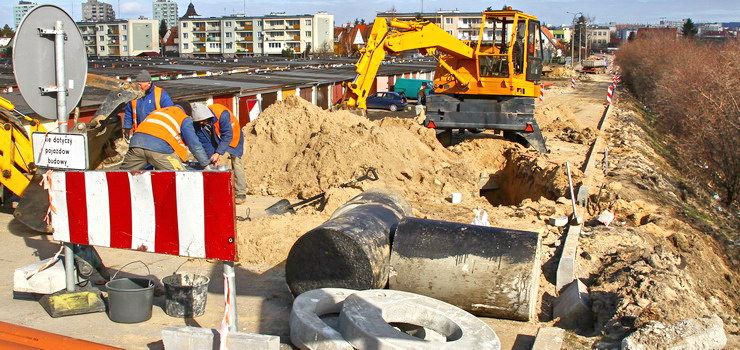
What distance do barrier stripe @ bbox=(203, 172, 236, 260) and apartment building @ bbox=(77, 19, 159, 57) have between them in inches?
4761

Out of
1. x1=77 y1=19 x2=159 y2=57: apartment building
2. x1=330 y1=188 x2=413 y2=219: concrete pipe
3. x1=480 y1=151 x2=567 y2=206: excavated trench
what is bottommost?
x1=480 y1=151 x2=567 y2=206: excavated trench

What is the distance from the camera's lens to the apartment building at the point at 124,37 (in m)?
121

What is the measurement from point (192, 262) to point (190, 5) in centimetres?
17130

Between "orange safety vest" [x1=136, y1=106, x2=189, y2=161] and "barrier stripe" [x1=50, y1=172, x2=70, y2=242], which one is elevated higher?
"orange safety vest" [x1=136, y1=106, x2=189, y2=161]

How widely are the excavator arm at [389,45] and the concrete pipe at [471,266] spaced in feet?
36.5

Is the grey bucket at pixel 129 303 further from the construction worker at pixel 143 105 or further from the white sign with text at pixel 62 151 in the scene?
the construction worker at pixel 143 105

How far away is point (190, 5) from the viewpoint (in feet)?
555

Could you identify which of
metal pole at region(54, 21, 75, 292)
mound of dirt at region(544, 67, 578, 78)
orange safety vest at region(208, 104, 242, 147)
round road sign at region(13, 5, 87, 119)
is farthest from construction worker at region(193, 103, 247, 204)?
mound of dirt at region(544, 67, 578, 78)

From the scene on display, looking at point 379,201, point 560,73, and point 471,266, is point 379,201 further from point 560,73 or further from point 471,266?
point 560,73

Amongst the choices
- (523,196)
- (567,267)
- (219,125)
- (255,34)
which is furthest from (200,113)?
(255,34)

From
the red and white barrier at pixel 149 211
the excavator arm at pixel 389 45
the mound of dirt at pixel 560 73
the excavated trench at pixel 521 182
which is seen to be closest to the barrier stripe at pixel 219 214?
the red and white barrier at pixel 149 211

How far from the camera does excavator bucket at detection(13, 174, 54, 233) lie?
8656 mm

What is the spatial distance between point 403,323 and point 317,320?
0.82 m

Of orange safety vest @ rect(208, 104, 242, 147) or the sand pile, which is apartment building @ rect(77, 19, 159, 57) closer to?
the sand pile
